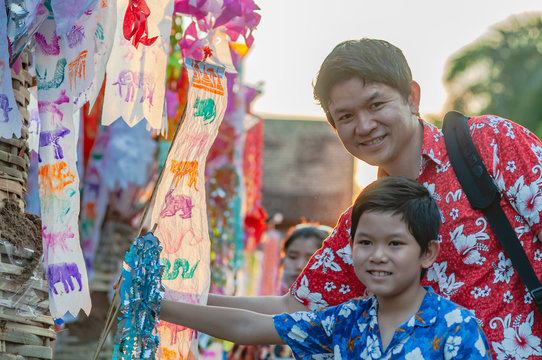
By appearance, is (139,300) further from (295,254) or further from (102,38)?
(295,254)

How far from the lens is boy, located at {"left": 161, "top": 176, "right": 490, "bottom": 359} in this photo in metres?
2.20

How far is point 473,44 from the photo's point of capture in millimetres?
22766

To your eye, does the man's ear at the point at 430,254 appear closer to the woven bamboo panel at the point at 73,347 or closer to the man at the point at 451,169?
the man at the point at 451,169

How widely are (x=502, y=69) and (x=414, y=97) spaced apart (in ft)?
68.0

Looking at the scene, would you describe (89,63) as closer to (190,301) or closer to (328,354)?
(190,301)

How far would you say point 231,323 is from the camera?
2479 mm

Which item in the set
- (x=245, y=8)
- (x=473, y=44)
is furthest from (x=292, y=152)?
(x=245, y=8)

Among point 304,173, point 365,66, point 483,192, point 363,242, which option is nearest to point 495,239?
point 483,192

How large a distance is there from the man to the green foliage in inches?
775

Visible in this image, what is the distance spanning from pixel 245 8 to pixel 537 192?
1.20m

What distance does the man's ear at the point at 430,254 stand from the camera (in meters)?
2.31

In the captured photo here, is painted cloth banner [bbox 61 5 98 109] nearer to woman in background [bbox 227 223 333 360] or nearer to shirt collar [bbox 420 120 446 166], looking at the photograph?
shirt collar [bbox 420 120 446 166]

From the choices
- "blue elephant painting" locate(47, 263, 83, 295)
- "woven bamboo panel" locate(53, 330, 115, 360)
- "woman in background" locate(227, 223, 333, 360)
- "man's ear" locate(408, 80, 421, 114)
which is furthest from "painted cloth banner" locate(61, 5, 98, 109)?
"woven bamboo panel" locate(53, 330, 115, 360)

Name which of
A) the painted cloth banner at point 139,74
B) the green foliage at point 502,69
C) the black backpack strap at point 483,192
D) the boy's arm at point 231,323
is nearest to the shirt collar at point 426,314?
the black backpack strap at point 483,192
